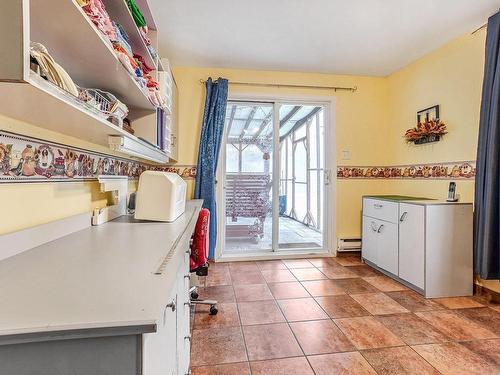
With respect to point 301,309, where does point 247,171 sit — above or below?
above

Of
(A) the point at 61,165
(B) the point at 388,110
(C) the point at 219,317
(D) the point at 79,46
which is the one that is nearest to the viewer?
(D) the point at 79,46

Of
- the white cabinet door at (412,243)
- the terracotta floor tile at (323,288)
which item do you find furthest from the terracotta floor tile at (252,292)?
the white cabinet door at (412,243)

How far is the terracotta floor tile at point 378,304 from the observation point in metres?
2.20

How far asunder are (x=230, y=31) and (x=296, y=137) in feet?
7.75

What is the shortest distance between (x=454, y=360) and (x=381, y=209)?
5.55 ft

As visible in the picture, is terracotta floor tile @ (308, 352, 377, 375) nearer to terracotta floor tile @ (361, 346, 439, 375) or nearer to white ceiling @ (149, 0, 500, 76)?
terracotta floor tile @ (361, 346, 439, 375)

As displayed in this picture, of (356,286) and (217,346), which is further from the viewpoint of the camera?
(356,286)

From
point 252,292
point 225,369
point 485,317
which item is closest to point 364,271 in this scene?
point 485,317

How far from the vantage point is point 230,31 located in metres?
2.64

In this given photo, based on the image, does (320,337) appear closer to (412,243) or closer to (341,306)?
(341,306)

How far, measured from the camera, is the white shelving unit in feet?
1.96

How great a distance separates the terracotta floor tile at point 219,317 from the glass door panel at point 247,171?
1.40 metres

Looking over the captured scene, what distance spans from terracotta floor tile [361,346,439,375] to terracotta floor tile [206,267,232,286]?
147 centimetres

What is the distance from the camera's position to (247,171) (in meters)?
3.71
